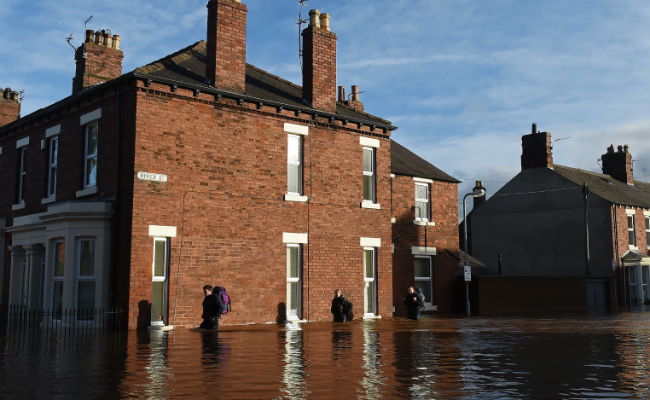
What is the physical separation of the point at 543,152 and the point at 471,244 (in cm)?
824

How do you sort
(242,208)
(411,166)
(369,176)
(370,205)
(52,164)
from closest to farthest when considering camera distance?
(242,208)
(52,164)
(370,205)
(369,176)
(411,166)

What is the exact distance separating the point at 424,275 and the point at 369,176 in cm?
700

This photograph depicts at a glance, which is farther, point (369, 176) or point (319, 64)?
point (369, 176)

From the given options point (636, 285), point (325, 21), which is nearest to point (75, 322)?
point (325, 21)

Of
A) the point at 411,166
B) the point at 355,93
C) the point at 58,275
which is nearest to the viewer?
the point at 58,275

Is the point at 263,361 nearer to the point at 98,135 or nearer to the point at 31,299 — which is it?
the point at 98,135

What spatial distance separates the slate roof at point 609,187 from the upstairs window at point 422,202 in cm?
1550

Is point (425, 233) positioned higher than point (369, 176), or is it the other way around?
point (369, 176)

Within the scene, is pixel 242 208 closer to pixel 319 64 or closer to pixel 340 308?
pixel 340 308

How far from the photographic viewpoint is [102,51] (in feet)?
83.6

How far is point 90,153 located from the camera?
20.3 meters

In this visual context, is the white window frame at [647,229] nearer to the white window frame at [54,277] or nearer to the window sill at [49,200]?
the window sill at [49,200]

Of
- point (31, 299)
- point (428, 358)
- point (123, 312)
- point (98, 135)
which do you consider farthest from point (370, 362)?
point (31, 299)

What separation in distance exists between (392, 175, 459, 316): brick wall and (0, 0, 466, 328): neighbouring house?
3.49m
